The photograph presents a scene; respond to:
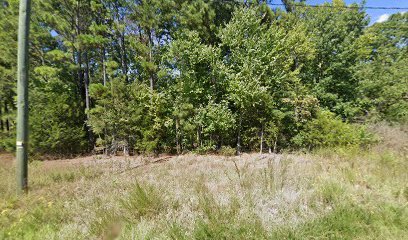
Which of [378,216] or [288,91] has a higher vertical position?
[288,91]

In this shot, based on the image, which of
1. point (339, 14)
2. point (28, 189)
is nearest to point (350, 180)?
point (28, 189)

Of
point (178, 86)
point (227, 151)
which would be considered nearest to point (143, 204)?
point (227, 151)

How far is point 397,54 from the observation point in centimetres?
2042

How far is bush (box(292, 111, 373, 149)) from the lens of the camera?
11.7m

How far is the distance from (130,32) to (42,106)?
738 centimetres

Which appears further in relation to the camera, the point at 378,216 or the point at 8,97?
the point at 8,97

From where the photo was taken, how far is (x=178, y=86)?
1354cm

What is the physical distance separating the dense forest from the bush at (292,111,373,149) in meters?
0.06

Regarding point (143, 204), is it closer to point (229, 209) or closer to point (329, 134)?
point (229, 209)

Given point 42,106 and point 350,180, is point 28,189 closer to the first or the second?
point 350,180

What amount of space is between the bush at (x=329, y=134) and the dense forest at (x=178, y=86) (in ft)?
0.19

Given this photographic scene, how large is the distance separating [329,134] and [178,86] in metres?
9.49

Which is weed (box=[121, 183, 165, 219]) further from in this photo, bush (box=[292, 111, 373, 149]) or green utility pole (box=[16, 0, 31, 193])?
bush (box=[292, 111, 373, 149])

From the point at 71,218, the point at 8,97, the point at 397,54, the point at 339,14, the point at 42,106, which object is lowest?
the point at 71,218
